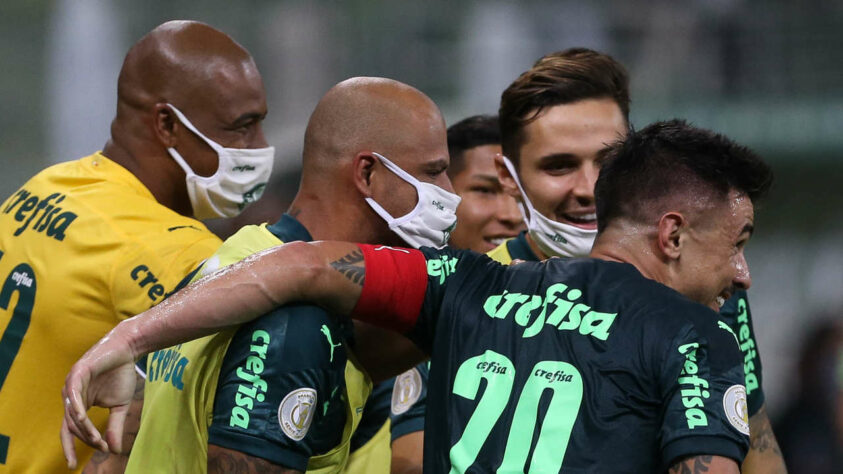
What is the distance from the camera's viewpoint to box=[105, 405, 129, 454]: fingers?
96.3 inches

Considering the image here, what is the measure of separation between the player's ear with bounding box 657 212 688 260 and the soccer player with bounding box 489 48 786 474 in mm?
1074

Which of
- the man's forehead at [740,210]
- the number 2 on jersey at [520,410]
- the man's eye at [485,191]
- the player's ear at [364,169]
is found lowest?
the man's eye at [485,191]

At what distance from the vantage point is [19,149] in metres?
7.58

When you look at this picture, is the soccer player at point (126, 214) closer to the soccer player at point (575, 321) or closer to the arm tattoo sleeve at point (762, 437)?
the soccer player at point (575, 321)

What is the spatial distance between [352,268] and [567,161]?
4.70 ft

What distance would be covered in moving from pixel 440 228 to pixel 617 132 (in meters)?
1.01

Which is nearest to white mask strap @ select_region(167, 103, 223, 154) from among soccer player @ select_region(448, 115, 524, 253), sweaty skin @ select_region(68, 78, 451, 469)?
sweaty skin @ select_region(68, 78, 451, 469)

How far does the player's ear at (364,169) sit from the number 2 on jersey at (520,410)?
63 centimetres

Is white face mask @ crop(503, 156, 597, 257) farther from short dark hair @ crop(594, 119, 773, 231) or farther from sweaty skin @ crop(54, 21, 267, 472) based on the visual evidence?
sweaty skin @ crop(54, 21, 267, 472)

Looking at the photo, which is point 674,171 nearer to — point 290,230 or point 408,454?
point 290,230

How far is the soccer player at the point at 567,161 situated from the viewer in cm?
371

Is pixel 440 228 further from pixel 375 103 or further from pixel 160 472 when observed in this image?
pixel 160 472

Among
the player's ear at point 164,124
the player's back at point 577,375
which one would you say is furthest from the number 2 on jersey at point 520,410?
the player's ear at point 164,124

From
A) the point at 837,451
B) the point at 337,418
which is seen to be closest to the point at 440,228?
the point at 337,418
